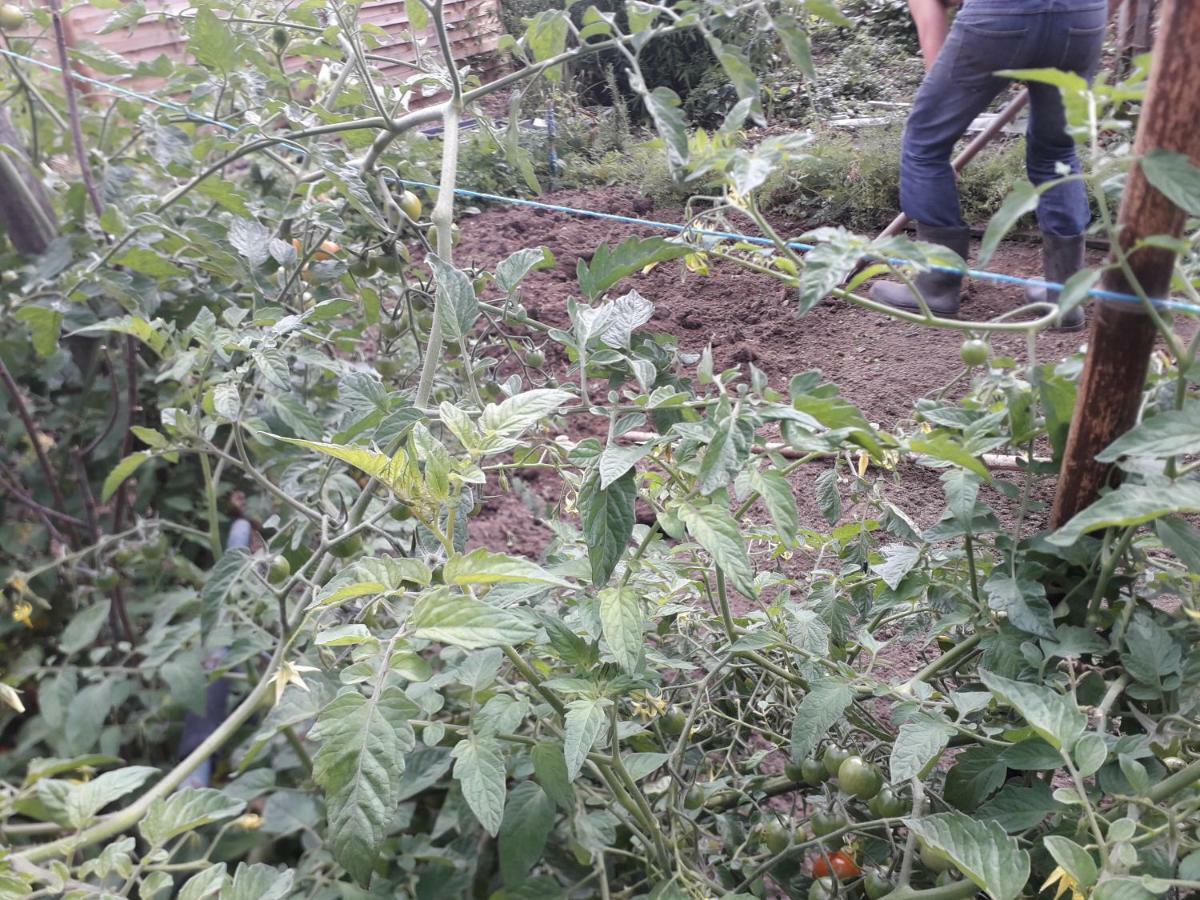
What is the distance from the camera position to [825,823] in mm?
864

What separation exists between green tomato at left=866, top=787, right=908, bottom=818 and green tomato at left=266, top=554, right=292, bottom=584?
0.77 meters

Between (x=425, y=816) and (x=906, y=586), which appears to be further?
(x=425, y=816)

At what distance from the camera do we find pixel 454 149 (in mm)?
1041

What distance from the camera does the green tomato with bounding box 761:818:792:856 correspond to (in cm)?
88

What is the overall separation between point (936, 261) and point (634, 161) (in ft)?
15.9

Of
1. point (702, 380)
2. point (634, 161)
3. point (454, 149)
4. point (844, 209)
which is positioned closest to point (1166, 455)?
point (702, 380)

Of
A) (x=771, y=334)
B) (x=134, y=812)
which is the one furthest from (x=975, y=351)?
(x=771, y=334)

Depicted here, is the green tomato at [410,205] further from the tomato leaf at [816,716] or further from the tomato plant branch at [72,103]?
the tomato leaf at [816,716]

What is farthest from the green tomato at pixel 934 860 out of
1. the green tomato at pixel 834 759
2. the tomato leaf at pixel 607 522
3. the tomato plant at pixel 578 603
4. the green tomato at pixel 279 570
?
the green tomato at pixel 279 570

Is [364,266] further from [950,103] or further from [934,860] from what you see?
[950,103]

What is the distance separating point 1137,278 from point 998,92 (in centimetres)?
281

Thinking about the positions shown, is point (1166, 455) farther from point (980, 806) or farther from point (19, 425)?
point (19, 425)

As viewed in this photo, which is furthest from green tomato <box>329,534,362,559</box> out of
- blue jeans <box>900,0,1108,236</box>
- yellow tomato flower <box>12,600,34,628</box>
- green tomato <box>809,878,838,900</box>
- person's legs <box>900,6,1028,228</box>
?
person's legs <box>900,6,1028,228</box>

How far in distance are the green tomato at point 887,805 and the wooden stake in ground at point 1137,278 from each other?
34 centimetres
